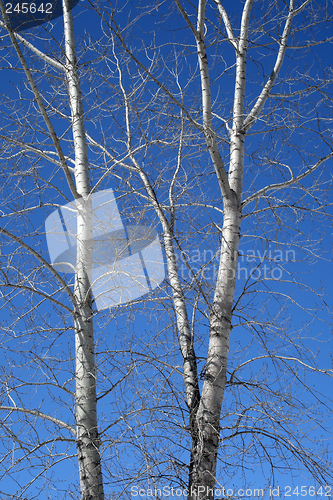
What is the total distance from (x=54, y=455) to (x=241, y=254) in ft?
7.98

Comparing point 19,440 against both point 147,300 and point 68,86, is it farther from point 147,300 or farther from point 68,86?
point 68,86

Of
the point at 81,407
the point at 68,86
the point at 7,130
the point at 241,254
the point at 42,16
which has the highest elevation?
the point at 42,16

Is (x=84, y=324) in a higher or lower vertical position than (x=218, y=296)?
lower

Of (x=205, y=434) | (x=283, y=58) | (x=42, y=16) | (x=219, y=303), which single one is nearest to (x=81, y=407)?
(x=205, y=434)

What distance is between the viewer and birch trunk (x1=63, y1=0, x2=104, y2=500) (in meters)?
3.51

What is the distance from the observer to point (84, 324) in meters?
3.93

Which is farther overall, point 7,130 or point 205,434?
point 7,130

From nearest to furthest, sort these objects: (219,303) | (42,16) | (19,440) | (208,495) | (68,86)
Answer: (208,495)
(19,440)
(219,303)
(42,16)
(68,86)

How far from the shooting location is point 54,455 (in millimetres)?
3701

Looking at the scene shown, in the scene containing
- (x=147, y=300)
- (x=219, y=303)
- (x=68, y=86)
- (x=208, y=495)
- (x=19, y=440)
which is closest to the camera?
(x=208, y=495)

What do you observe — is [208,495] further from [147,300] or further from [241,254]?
[241,254]

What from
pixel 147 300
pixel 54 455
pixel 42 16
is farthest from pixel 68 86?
pixel 54 455

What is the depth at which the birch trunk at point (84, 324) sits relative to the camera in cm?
351

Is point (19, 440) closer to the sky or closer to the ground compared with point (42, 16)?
closer to the ground
